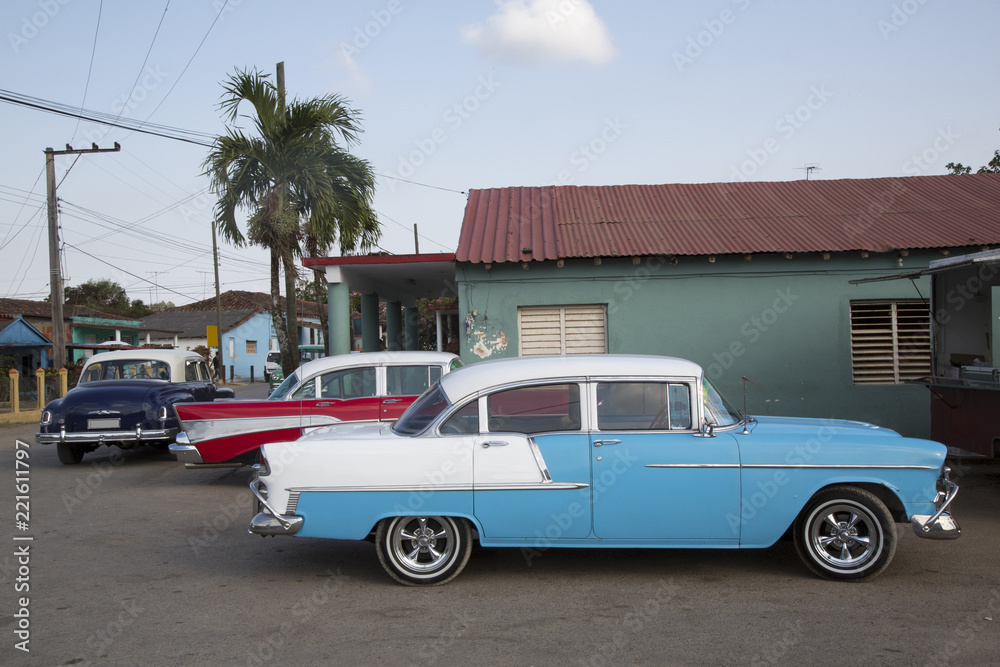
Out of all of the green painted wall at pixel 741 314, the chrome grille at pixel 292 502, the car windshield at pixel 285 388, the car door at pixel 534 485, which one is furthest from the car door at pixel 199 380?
the car door at pixel 534 485

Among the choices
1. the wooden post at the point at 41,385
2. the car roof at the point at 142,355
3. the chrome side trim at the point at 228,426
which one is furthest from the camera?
the wooden post at the point at 41,385

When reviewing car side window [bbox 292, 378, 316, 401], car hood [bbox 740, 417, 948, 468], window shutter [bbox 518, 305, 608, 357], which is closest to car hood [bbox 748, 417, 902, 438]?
car hood [bbox 740, 417, 948, 468]

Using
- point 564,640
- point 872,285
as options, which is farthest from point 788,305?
point 564,640

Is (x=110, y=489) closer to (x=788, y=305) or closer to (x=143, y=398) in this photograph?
(x=143, y=398)

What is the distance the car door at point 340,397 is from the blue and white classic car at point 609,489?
3532 millimetres

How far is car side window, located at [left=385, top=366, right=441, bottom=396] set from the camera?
9.21m

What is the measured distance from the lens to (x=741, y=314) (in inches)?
501

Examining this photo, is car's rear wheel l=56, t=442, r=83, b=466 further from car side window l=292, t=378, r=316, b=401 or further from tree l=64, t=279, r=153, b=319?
tree l=64, t=279, r=153, b=319

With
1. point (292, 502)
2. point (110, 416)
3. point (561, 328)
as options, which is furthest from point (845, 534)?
point (110, 416)

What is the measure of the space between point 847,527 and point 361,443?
11.0 ft

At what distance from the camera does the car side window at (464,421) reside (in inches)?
216

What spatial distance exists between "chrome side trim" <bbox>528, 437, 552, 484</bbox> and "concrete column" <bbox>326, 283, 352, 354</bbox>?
29.6ft

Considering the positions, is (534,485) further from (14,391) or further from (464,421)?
(14,391)

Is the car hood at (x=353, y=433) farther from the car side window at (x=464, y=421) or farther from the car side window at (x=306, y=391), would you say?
the car side window at (x=306, y=391)
